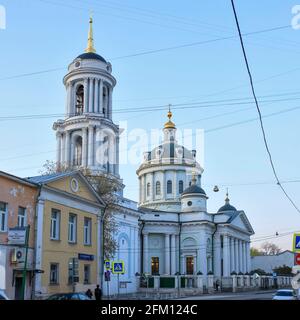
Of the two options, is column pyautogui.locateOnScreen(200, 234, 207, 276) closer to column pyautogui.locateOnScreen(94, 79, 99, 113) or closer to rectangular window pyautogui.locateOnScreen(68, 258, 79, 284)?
column pyautogui.locateOnScreen(94, 79, 99, 113)

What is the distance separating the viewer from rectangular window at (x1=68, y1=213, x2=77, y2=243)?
27.6 metres

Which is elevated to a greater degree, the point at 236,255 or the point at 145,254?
the point at 236,255

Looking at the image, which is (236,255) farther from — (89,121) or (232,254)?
(89,121)

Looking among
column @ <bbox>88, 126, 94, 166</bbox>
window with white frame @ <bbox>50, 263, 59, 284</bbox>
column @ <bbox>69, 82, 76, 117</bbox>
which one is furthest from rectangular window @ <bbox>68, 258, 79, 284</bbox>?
column @ <bbox>69, 82, 76, 117</bbox>

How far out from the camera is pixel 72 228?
28.0 metres

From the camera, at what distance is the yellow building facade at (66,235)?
2473 cm

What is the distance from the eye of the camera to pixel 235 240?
73438mm

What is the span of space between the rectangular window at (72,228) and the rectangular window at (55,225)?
47.8 inches

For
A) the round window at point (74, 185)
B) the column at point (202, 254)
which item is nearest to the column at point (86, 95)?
the column at point (202, 254)

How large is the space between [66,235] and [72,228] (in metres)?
1.21

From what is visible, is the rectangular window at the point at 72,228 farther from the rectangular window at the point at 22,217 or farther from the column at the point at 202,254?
the column at the point at 202,254

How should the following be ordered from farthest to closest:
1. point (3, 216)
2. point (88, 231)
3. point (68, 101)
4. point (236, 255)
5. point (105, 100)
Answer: point (236, 255), point (105, 100), point (68, 101), point (88, 231), point (3, 216)

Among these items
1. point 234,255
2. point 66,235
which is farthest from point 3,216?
point 234,255
